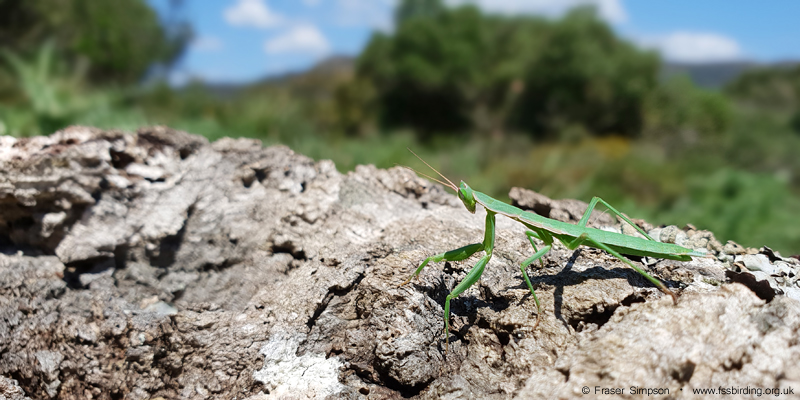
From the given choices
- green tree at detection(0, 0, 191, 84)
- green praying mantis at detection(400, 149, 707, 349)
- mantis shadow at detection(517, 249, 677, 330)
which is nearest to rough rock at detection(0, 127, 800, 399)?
mantis shadow at detection(517, 249, 677, 330)

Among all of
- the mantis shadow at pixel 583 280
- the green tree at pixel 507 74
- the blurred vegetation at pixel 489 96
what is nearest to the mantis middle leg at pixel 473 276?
the mantis shadow at pixel 583 280

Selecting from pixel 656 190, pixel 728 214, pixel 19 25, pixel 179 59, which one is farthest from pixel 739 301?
pixel 179 59

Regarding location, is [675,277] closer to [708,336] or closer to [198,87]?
[708,336]

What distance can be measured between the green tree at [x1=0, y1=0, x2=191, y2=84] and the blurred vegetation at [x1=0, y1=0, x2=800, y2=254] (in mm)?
51

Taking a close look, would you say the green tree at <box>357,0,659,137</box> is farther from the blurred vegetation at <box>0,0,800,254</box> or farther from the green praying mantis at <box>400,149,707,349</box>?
the green praying mantis at <box>400,149,707,349</box>

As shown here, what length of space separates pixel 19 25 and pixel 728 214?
17.1 m

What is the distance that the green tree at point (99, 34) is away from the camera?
12578mm

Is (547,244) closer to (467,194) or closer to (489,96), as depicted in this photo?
(467,194)

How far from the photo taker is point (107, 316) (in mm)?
2125

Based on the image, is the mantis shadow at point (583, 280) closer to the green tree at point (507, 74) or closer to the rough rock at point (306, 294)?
the rough rock at point (306, 294)

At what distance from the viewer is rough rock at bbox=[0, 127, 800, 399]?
5.44ft

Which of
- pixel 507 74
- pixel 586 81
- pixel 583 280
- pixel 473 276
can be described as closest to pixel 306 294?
pixel 473 276

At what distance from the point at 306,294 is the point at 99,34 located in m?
19.3

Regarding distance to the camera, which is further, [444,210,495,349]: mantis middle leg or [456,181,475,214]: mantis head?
[456,181,475,214]: mantis head
